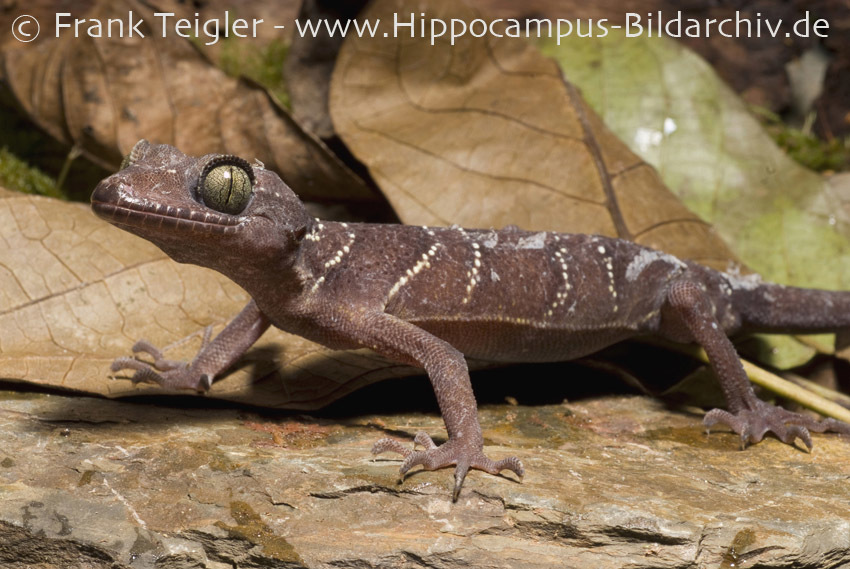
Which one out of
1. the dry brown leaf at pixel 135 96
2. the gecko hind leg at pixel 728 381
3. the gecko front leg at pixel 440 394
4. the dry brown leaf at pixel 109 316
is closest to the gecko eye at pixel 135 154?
the dry brown leaf at pixel 109 316

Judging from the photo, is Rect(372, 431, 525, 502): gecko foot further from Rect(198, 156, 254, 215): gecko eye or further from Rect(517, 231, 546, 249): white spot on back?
Rect(517, 231, 546, 249): white spot on back

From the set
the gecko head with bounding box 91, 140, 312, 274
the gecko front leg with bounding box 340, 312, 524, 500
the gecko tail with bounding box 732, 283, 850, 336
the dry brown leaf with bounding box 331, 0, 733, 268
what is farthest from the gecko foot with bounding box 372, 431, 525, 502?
the gecko tail with bounding box 732, 283, 850, 336

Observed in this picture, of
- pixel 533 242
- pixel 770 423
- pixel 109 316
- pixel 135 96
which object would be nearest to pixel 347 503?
pixel 109 316

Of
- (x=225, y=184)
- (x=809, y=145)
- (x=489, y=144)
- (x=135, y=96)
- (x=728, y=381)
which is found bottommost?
(x=728, y=381)

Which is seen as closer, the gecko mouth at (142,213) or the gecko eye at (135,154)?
the gecko mouth at (142,213)

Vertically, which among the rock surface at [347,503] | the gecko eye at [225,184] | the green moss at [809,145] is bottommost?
the rock surface at [347,503]

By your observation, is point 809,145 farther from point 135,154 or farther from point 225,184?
point 135,154

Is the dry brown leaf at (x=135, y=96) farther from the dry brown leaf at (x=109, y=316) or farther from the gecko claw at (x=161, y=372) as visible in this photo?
the gecko claw at (x=161, y=372)
